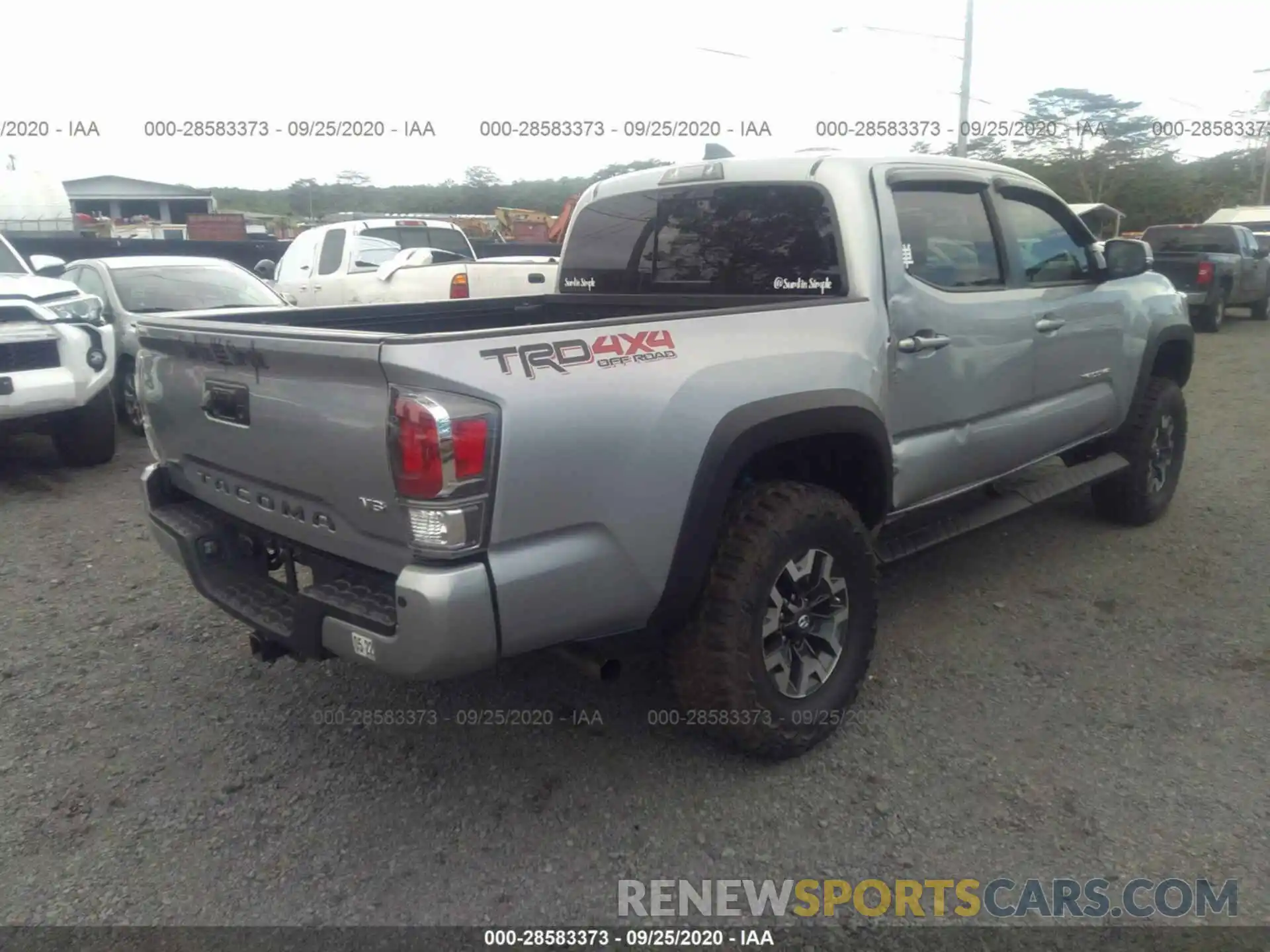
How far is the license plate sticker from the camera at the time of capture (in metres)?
2.47

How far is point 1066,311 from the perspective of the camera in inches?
172

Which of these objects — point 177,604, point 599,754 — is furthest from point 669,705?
point 177,604

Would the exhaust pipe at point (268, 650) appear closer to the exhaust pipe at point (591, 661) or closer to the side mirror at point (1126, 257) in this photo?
the exhaust pipe at point (591, 661)

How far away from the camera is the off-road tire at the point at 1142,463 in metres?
5.08

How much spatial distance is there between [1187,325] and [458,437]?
4.65 meters

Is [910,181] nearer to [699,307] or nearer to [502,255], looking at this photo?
[699,307]

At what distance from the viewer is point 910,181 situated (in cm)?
363

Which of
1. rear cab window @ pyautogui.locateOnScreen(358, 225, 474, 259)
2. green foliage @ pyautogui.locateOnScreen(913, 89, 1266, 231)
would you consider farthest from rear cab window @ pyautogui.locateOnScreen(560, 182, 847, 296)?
green foliage @ pyautogui.locateOnScreen(913, 89, 1266, 231)

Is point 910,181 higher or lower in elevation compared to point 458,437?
higher

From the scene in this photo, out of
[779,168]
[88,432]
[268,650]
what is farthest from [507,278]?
[268,650]

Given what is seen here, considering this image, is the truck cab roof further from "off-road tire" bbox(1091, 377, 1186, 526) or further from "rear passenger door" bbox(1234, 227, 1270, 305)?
"rear passenger door" bbox(1234, 227, 1270, 305)

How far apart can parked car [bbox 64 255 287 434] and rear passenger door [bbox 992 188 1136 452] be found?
6.09 meters

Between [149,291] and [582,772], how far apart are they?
22.3 feet

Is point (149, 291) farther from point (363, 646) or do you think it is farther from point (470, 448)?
point (470, 448)
